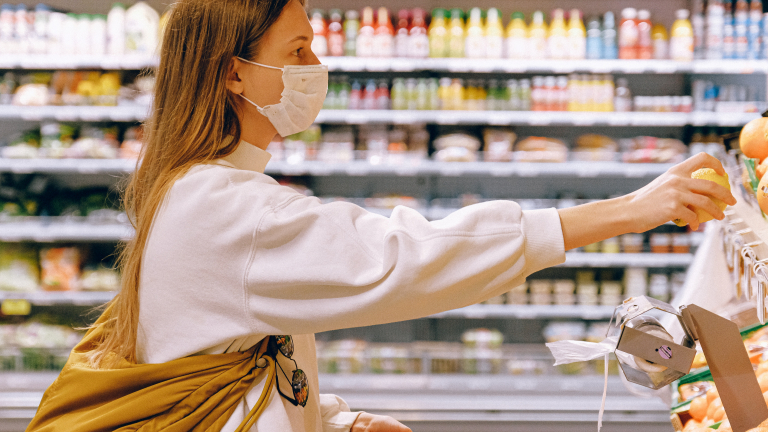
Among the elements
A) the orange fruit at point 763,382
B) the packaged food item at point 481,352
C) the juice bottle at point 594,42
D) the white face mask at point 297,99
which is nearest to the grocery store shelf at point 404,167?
the juice bottle at point 594,42

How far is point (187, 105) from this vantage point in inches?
32.4

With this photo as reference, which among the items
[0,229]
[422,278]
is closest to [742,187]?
[422,278]

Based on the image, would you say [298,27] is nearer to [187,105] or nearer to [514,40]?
[187,105]

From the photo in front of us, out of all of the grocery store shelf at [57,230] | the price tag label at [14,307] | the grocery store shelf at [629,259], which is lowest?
the price tag label at [14,307]

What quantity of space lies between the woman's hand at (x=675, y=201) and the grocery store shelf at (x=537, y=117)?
7.16 ft

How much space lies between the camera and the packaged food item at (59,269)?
298 centimetres

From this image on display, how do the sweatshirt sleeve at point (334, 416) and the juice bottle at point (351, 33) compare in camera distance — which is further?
the juice bottle at point (351, 33)

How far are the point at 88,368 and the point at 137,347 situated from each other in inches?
2.8

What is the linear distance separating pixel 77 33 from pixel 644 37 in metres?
3.04

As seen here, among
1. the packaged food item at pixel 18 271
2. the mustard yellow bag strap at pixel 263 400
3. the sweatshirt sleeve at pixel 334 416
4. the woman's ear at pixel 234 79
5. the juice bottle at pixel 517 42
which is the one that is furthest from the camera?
the packaged food item at pixel 18 271

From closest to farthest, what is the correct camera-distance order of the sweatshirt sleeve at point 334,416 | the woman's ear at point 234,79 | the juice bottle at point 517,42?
the woman's ear at point 234,79 < the sweatshirt sleeve at point 334,416 < the juice bottle at point 517,42

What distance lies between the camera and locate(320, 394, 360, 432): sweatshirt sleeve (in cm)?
Result: 102

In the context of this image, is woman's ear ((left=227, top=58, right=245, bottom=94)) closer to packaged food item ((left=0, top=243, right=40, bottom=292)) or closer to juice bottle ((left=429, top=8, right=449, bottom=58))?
juice bottle ((left=429, top=8, right=449, bottom=58))

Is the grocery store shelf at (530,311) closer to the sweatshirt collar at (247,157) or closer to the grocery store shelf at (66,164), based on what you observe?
the grocery store shelf at (66,164)
